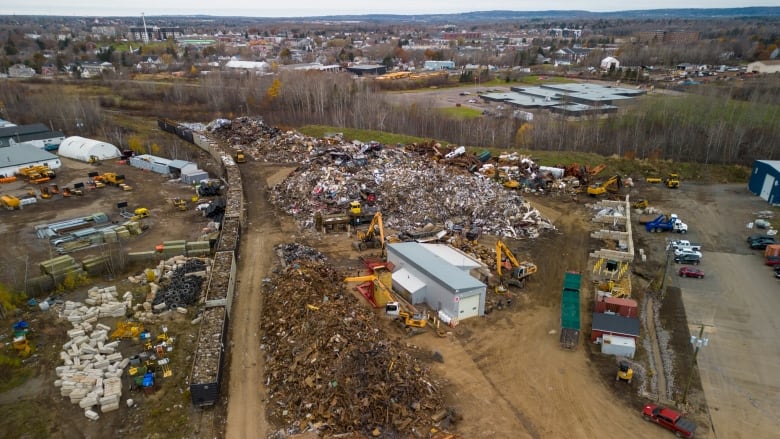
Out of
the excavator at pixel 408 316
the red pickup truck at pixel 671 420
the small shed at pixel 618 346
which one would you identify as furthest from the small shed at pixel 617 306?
the excavator at pixel 408 316

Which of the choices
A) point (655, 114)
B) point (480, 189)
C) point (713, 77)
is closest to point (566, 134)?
point (655, 114)

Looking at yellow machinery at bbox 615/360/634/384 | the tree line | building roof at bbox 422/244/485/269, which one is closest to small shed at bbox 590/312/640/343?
yellow machinery at bbox 615/360/634/384

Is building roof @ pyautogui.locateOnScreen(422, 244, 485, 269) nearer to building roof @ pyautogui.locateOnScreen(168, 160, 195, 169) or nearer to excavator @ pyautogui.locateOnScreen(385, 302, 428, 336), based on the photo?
excavator @ pyautogui.locateOnScreen(385, 302, 428, 336)

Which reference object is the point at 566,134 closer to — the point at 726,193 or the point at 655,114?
the point at 655,114

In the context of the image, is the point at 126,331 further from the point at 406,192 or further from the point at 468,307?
the point at 406,192

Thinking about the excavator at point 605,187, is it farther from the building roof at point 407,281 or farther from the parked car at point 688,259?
the building roof at point 407,281
